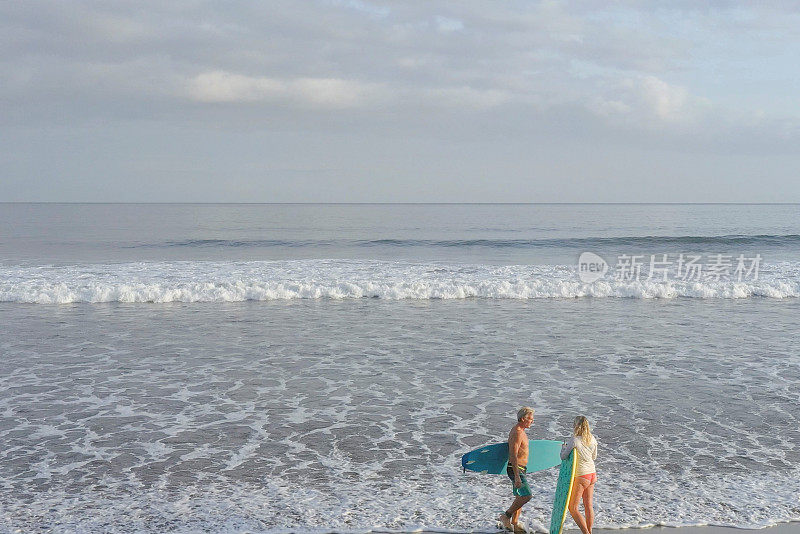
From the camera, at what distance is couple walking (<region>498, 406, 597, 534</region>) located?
639 cm

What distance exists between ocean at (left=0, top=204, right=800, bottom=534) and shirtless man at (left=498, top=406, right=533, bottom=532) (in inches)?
11.3

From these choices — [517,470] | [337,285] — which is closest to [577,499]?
[517,470]

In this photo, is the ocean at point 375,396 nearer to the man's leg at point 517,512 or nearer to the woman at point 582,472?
the man's leg at point 517,512

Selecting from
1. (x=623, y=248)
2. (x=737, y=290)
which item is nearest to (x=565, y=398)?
(x=737, y=290)

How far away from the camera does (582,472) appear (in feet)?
20.9

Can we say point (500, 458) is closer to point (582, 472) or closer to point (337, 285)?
point (582, 472)

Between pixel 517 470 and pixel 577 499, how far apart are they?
62cm

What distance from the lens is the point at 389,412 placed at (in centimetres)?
1055

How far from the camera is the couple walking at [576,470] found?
6387 mm

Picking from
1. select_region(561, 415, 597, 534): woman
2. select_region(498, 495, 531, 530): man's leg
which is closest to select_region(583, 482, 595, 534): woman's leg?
select_region(561, 415, 597, 534): woman

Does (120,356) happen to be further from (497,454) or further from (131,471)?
(497,454)

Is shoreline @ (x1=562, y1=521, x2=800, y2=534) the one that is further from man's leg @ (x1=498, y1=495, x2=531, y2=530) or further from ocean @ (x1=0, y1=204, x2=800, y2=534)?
man's leg @ (x1=498, y1=495, x2=531, y2=530)

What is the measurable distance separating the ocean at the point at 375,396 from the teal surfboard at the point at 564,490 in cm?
57

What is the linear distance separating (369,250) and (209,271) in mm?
15039
